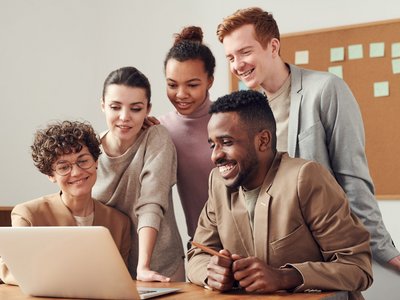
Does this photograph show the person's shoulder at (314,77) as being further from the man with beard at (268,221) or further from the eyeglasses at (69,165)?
the eyeglasses at (69,165)

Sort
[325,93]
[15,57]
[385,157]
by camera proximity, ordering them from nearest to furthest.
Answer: [325,93] < [385,157] < [15,57]

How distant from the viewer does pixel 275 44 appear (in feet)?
8.41

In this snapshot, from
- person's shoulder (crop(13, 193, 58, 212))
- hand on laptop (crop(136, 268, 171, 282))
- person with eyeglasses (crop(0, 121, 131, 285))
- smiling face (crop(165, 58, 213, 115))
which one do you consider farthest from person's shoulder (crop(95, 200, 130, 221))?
smiling face (crop(165, 58, 213, 115))

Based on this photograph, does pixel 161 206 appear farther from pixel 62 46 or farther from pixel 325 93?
pixel 62 46

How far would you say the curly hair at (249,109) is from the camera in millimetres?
2064

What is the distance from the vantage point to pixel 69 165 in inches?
97.4

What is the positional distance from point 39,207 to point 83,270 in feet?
2.15

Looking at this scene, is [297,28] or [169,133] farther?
[297,28]

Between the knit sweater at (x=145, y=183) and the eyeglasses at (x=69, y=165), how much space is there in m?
0.16

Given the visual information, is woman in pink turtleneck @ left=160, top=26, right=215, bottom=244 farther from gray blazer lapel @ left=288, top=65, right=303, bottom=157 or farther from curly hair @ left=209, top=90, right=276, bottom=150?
curly hair @ left=209, top=90, right=276, bottom=150

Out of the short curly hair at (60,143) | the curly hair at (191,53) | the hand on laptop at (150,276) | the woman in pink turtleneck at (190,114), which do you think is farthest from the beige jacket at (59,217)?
the curly hair at (191,53)

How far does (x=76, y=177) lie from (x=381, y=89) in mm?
2372

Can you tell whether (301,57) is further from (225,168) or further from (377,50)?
(225,168)

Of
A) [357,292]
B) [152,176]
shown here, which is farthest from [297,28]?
[357,292]
